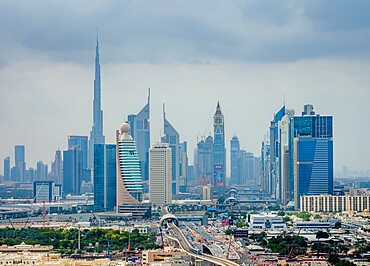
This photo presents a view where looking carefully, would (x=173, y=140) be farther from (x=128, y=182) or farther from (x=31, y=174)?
(x=128, y=182)

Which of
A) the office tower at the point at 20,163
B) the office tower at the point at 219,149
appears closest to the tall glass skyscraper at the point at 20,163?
the office tower at the point at 20,163

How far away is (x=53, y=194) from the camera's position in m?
115

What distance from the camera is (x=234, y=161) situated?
592ft

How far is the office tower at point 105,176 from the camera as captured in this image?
85.5 meters

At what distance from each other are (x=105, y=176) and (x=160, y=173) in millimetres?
9299

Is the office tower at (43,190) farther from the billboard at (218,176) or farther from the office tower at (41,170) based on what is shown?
the office tower at (41,170)

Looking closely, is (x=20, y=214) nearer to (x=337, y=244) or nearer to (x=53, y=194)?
(x=53, y=194)

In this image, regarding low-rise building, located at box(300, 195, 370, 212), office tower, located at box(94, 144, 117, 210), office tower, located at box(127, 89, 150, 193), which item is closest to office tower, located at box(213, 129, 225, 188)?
office tower, located at box(127, 89, 150, 193)

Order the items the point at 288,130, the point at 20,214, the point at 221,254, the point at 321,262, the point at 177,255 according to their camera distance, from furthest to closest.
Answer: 1. the point at 288,130
2. the point at 20,214
3. the point at 221,254
4. the point at 177,255
5. the point at 321,262

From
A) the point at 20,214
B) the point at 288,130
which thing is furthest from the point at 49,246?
the point at 288,130

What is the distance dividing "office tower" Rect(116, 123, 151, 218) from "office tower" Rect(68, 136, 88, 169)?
63686 mm

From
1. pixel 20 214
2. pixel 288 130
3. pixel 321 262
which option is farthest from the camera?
pixel 288 130

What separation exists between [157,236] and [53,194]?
192 feet

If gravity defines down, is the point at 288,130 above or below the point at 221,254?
above
